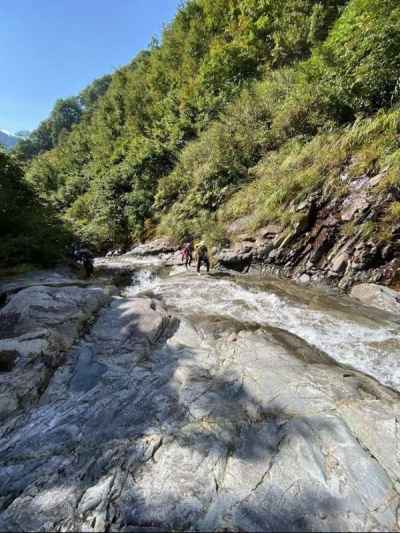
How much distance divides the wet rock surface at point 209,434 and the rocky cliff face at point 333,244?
9.51 feet

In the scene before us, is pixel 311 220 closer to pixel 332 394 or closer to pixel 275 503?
pixel 332 394

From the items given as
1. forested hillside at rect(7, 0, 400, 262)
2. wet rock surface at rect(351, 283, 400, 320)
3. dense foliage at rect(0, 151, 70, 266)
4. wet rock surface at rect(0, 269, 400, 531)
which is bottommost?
wet rock surface at rect(0, 269, 400, 531)

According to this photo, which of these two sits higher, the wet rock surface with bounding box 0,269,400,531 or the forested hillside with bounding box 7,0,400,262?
the forested hillside with bounding box 7,0,400,262

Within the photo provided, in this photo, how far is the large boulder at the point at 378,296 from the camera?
6.93 m

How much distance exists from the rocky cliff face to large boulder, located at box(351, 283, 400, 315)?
350 mm

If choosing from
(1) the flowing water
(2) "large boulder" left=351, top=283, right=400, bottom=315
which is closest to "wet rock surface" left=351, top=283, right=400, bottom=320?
(2) "large boulder" left=351, top=283, right=400, bottom=315

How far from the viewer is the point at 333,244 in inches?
361

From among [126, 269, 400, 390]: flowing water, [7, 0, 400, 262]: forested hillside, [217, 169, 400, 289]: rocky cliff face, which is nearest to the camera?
[126, 269, 400, 390]: flowing water

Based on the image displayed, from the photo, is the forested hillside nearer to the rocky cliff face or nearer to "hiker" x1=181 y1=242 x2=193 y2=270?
the rocky cliff face

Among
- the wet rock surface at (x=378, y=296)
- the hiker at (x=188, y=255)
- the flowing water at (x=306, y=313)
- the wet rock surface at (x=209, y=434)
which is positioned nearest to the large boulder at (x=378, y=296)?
the wet rock surface at (x=378, y=296)

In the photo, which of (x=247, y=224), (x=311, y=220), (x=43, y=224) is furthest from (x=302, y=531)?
(x=43, y=224)

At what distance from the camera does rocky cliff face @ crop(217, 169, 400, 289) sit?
7.98 meters

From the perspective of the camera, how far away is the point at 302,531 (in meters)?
2.13

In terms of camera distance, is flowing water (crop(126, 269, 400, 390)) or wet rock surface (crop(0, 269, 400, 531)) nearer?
wet rock surface (crop(0, 269, 400, 531))
